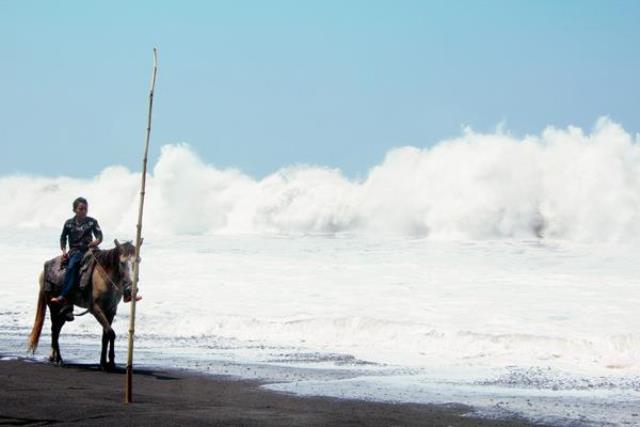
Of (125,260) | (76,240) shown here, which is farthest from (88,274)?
(125,260)

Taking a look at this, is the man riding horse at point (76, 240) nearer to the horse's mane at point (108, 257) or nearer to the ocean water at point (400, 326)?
the horse's mane at point (108, 257)

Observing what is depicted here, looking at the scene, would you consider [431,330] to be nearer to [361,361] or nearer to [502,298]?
[361,361]

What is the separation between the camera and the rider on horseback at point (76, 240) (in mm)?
14164

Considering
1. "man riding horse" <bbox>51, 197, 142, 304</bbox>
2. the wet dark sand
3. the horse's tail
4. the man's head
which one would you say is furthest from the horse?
the wet dark sand

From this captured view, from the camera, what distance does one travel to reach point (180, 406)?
30.0 feet

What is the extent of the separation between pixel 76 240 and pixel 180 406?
567cm

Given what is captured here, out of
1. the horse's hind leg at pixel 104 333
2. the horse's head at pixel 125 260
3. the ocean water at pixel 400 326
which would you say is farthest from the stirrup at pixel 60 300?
the horse's head at pixel 125 260

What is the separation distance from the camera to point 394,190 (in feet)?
206

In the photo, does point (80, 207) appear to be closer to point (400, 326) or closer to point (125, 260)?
point (125, 260)

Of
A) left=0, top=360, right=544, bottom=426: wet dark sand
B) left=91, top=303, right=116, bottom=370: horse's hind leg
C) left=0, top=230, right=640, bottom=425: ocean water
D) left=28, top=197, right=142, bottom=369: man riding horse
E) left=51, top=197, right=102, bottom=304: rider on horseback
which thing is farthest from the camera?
left=51, top=197, right=102, bottom=304: rider on horseback

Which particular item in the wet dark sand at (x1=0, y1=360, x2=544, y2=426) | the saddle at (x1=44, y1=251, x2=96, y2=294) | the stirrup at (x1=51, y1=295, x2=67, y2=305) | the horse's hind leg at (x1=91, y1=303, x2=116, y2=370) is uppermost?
the saddle at (x1=44, y1=251, x2=96, y2=294)

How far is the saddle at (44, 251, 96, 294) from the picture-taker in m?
14.3

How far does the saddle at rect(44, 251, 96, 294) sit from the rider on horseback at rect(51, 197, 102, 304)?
78 millimetres

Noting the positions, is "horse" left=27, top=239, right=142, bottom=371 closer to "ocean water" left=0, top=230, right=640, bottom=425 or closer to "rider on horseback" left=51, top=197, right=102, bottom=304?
"rider on horseback" left=51, top=197, right=102, bottom=304
